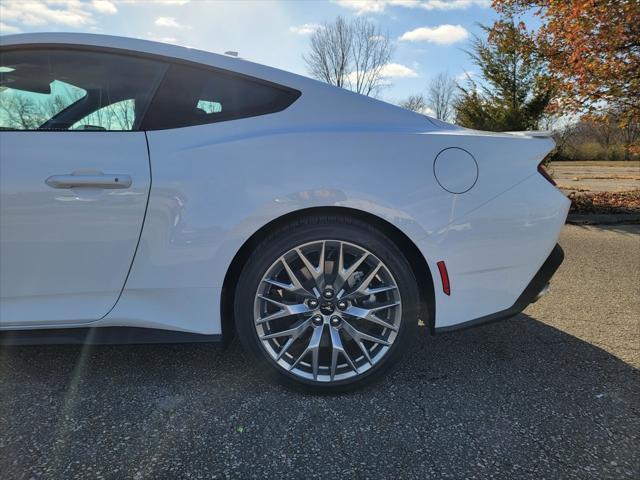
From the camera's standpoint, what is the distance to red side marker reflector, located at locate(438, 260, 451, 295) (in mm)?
2071

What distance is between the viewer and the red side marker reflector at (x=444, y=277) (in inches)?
81.5

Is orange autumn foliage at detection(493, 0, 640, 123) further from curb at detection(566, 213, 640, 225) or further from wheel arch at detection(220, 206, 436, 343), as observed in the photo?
wheel arch at detection(220, 206, 436, 343)

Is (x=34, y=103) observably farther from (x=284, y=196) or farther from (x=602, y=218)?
(x=602, y=218)

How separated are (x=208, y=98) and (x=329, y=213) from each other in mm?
783

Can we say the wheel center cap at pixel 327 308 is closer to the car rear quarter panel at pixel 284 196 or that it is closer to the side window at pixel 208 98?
the car rear quarter panel at pixel 284 196

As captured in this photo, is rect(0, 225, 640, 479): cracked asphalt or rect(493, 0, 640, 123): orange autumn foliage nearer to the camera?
rect(0, 225, 640, 479): cracked asphalt

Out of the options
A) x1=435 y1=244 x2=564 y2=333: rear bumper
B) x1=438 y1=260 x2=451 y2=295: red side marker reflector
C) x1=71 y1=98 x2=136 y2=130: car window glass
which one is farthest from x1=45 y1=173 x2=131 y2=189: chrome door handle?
x1=435 y1=244 x2=564 y2=333: rear bumper

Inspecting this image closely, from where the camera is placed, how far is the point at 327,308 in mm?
2117

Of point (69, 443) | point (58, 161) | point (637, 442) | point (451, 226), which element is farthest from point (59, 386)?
point (637, 442)

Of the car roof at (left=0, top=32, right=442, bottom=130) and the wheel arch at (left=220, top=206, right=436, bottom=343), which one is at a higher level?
the car roof at (left=0, top=32, right=442, bottom=130)

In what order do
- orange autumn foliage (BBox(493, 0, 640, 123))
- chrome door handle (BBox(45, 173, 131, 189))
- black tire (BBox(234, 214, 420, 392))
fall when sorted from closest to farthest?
chrome door handle (BBox(45, 173, 131, 189)), black tire (BBox(234, 214, 420, 392)), orange autumn foliage (BBox(493, 0, 640, 123))

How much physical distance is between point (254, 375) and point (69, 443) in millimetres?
866

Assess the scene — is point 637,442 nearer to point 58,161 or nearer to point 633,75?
point 58,161

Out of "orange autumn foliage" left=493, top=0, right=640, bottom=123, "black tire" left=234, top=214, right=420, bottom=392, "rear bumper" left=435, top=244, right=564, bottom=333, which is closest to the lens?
"black tire" left=234, top=214, right=420, bottom=392
